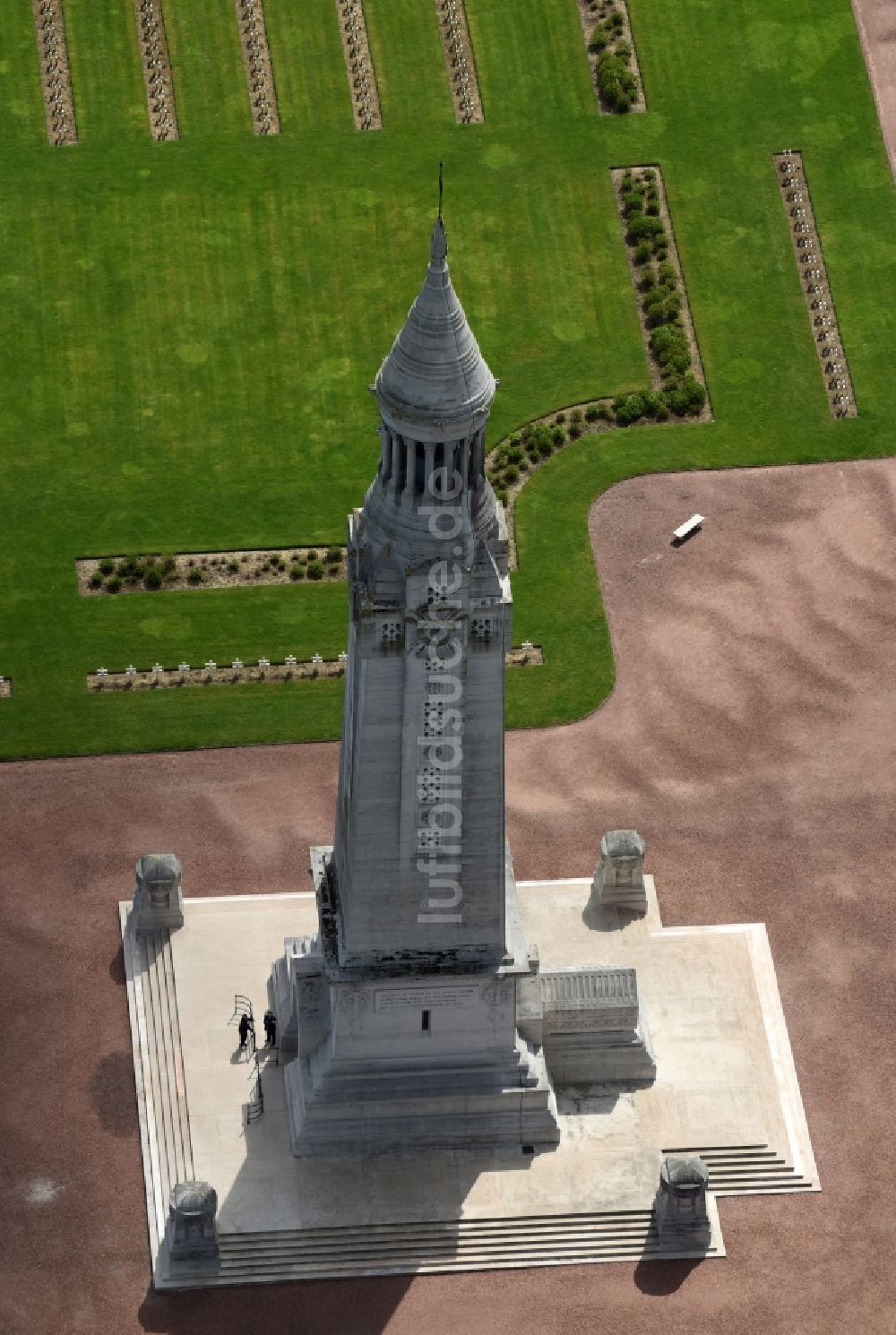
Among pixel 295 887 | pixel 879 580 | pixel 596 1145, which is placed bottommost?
pixel 596 1145

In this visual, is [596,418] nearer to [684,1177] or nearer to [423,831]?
[423,831]

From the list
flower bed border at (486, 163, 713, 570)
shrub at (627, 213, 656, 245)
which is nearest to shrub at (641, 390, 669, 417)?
flower bed border at (486, 163, 713, 570)

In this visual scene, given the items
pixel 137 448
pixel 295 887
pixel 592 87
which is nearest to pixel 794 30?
pixel 592 87

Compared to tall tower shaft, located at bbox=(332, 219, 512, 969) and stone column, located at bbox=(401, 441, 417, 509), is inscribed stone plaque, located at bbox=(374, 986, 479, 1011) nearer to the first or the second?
tall tower shaft, located at bbox=(332, 219, 512, 969)

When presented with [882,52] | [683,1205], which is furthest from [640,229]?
[683,1205]

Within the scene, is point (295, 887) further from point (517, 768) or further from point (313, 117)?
point (313, 117)

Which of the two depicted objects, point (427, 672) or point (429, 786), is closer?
point (427, 672)

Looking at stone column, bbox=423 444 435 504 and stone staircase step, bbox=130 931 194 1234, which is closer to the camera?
stone column, bbox=423 444 435 504
